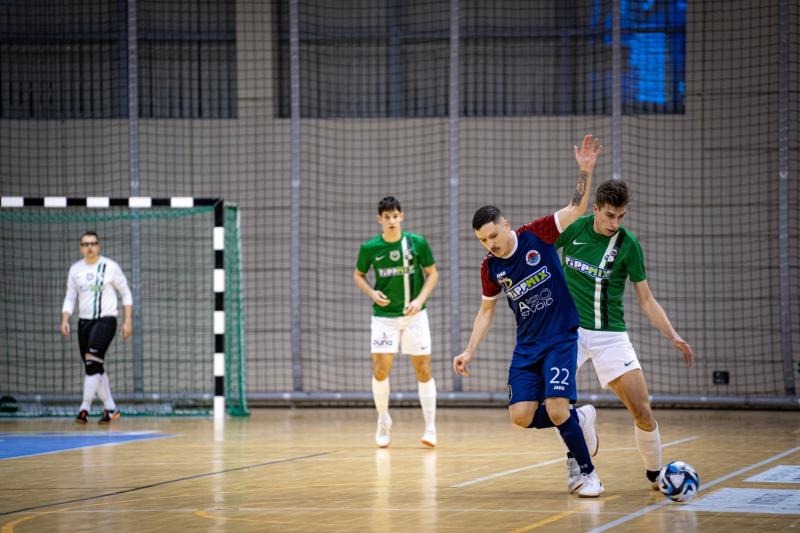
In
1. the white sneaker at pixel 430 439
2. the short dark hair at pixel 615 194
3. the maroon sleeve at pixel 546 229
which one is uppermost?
the short dark hair at pixel 615 194

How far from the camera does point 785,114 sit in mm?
14625

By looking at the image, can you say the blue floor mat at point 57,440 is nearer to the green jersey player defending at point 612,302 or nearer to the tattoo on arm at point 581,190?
the green jersey player defending at point 612,302

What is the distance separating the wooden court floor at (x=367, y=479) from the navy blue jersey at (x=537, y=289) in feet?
3.21

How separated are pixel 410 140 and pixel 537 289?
9688 mm

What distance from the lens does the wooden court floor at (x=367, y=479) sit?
603cm

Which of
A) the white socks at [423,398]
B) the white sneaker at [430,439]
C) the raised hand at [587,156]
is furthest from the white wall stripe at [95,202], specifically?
the raised hand at [587,156]

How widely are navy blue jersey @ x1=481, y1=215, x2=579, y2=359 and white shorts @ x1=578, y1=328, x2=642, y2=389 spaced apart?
0.21 meters

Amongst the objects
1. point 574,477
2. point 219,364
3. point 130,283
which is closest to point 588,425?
point 574,477

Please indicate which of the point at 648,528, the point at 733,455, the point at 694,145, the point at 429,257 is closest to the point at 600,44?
the point at 694,145

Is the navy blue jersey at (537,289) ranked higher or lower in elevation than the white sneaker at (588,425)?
higher

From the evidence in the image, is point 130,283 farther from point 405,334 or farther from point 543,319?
point 543,319

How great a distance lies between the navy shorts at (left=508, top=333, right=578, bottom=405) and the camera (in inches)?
268

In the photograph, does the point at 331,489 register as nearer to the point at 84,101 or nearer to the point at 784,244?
the point at 784,244

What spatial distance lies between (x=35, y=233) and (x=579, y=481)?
Result: 11952 mm
